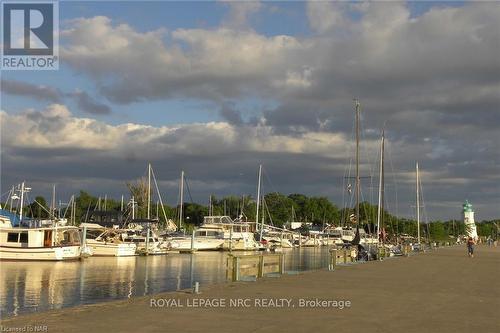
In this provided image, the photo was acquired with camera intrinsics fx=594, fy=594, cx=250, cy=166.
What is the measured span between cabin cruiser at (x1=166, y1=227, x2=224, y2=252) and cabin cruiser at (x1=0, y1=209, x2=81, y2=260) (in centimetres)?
2324

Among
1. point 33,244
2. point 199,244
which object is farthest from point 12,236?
point 199,244

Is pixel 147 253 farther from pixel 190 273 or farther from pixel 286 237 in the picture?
pixel 286 237

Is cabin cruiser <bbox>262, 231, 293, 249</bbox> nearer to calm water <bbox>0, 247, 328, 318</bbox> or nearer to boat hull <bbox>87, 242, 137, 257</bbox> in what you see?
boat hull <bbox>87, 242, 137, 257</bbox>

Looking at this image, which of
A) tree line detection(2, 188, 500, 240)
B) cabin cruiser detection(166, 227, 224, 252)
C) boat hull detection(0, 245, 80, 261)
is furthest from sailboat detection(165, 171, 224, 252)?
tree line detection(2, 188, 500, 240)

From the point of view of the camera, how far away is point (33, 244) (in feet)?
174

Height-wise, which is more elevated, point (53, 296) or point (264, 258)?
point (264, 258)

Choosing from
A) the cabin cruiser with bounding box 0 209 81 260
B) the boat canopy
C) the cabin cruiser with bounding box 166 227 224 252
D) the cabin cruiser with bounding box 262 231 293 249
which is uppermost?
the boat canopy

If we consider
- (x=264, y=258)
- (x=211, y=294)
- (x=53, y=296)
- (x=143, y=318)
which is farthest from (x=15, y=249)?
(x=143, y=318)

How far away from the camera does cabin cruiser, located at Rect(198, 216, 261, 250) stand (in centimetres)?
8625

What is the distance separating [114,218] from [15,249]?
1282 inches

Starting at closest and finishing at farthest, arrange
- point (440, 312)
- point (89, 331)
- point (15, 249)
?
1. point (89, 331)
2. point (440, 312)
3. point (15, 249)

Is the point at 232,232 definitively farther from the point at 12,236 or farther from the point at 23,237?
the point at 12,236

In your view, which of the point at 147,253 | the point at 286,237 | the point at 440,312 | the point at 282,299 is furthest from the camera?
the point at 286,237

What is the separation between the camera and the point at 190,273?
142ft
